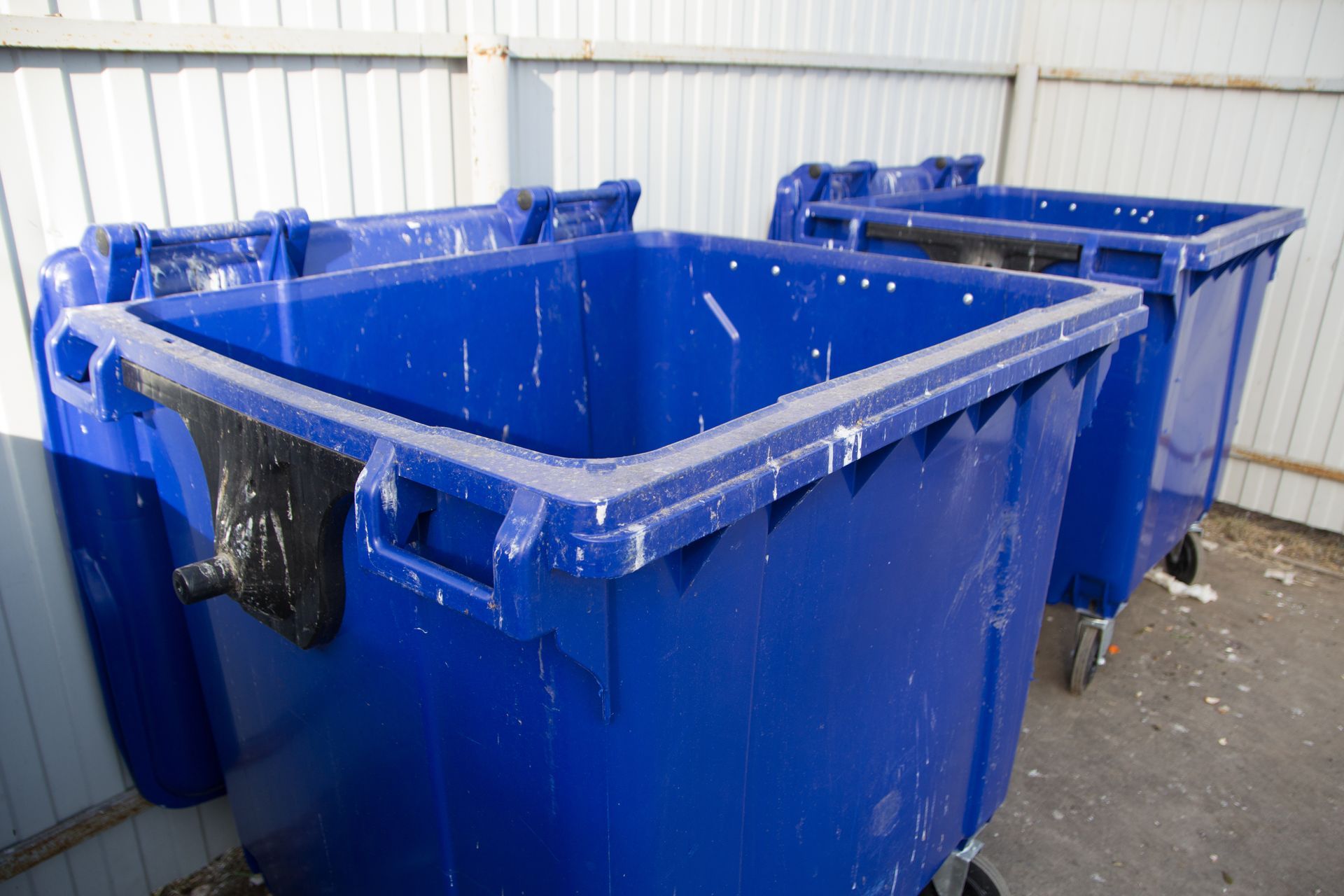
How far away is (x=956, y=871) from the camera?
7.30ft

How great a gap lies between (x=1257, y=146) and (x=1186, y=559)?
78.9 inches

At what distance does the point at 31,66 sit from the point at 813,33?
9.30 ft

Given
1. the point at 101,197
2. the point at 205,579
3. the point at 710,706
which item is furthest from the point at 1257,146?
the point at 205,579

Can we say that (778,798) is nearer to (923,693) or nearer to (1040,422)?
(923,693)

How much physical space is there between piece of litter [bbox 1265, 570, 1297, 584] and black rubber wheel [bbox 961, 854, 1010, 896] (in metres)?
2.61

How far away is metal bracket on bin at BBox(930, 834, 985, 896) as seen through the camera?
2195 millimetres

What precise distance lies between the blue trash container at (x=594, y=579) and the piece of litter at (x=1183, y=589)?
219 centimetres

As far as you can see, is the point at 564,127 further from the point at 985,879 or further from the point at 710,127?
the point at 985,879

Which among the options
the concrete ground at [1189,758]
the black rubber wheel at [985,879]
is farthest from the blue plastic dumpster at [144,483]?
the concrete ground at [1189,758]

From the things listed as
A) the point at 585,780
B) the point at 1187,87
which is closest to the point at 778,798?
the point at 585,780

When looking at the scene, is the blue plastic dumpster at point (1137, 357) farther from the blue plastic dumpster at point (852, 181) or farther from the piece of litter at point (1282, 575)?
the piece of litter at point (1282, 575)

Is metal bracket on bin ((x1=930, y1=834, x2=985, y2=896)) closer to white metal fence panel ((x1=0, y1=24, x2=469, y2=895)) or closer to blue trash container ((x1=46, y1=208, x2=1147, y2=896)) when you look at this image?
blue trash container ((x1=46, y1=208, x2=1147, y2=896))

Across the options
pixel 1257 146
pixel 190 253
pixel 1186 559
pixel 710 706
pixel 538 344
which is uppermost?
pixel 1257 146

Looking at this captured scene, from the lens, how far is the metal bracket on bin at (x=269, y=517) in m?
1.29
